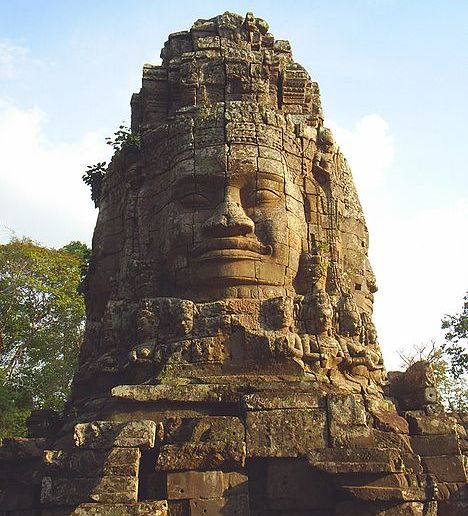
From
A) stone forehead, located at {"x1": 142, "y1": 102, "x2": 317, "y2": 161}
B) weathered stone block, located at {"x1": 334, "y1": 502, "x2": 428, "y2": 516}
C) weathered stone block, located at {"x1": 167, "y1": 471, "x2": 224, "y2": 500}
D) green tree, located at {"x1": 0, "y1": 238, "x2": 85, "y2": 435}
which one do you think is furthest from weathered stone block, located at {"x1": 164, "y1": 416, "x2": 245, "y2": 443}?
green tree, located at {"x1": 0, "y1": 238, "x2": 85, "y2": 435}

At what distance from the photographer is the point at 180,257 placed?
341 inches

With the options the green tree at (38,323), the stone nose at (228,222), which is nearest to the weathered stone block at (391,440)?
the stone nose at (228,222)

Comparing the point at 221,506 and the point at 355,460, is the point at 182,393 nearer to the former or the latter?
the point at 221,506

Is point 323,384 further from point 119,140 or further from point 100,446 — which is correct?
point 119,140

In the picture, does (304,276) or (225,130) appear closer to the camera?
(304,276)

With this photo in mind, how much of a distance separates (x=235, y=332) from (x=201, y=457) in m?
1.79

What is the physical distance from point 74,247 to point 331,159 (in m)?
17.2

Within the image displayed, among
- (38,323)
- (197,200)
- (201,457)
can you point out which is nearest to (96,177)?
(197,200)

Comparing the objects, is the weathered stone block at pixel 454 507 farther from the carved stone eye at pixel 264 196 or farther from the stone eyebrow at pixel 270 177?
the stone eyebrow at pixel 270 177

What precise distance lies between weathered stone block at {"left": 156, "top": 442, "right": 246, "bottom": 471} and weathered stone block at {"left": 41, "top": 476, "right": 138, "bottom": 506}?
38 cm

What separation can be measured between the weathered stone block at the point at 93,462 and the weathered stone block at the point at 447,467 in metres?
3.25

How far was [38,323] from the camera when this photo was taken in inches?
865

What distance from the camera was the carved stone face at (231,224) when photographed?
8.35 meters

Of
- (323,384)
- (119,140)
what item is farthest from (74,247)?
(323,384)
